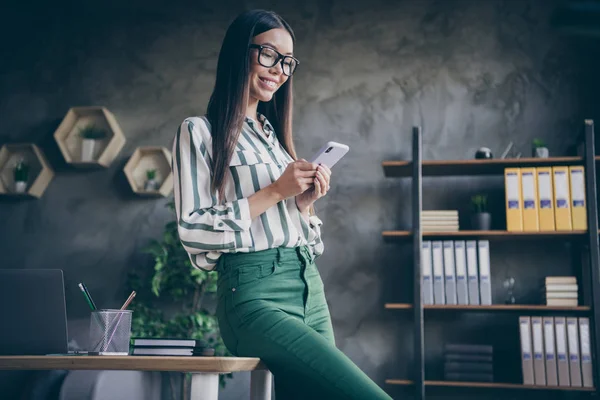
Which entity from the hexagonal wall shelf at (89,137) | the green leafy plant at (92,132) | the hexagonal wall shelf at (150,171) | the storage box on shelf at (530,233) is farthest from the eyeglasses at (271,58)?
the green leafy plant at (92,132)

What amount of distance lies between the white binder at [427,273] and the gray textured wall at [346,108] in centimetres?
32

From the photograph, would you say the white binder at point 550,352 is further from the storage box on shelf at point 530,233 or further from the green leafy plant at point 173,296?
the green leafy plant at point 173,296

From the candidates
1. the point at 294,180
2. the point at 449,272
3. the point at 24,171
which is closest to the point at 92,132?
the point at 24,171

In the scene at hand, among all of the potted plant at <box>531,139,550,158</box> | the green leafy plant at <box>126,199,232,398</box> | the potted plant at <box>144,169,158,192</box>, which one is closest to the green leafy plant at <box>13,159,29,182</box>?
the potted plant at <box>144,169,158,192</box>

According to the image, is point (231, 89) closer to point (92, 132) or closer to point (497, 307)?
point (497, 307)

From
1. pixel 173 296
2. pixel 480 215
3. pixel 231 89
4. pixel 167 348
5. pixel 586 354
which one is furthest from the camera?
pixel 173 296

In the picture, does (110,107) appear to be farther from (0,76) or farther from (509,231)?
(509,231)

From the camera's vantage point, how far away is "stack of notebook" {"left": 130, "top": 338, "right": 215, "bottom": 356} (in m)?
1.22

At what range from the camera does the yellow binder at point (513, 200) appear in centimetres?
368

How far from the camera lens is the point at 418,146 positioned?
3832 millimetres

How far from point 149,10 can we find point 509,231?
275 centimetres

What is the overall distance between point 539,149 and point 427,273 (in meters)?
0.92

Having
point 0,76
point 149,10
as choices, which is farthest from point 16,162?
point 149,10

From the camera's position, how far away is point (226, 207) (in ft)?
4.66
